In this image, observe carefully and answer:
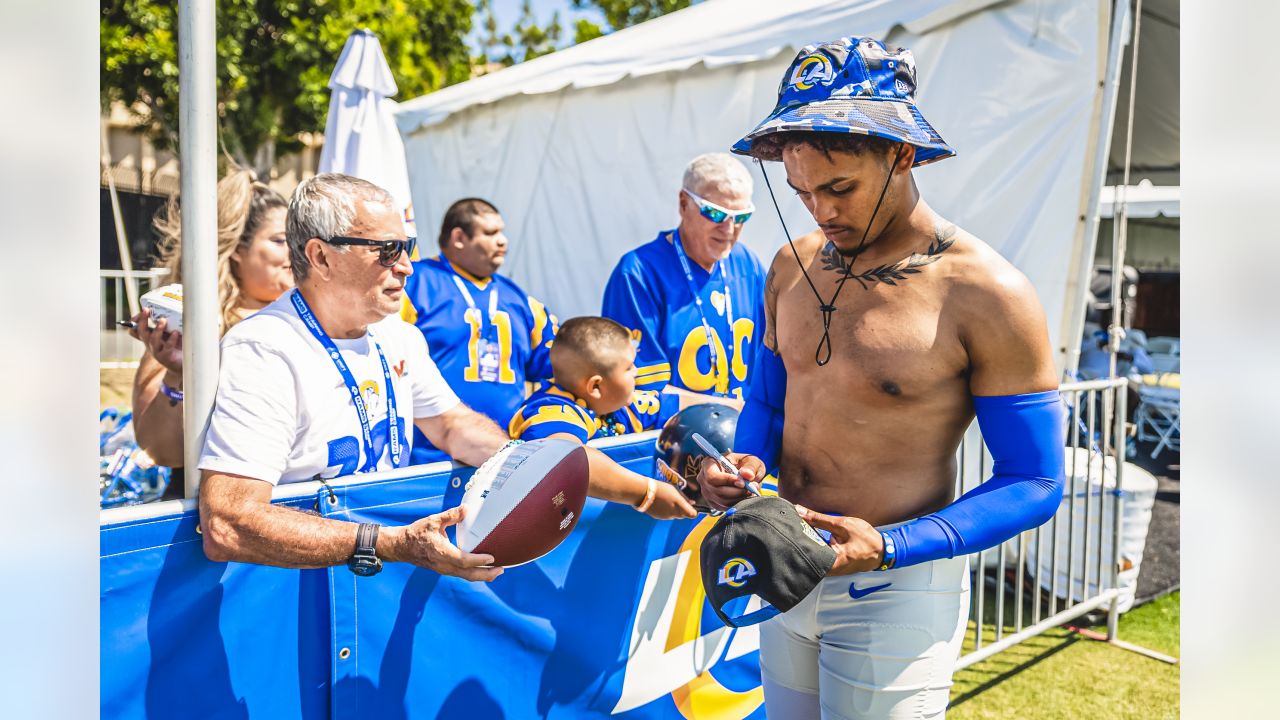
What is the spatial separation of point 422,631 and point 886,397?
1.49 meters

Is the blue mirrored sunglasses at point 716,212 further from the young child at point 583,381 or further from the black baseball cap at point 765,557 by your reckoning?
the black baseball cap at point 765,557

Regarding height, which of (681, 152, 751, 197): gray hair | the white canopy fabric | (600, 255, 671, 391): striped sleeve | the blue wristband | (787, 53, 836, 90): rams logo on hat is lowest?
the blue wristband

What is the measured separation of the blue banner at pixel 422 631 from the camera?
1.99 meters

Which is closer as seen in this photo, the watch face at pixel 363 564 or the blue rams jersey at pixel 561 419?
Result: the watch face at pixel 363 564

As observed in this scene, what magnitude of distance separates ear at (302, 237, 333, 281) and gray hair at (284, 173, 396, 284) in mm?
14

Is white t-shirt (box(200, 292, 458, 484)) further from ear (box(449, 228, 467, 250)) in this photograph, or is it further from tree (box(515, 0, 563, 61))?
tree (box(515, 0, 563, 61))

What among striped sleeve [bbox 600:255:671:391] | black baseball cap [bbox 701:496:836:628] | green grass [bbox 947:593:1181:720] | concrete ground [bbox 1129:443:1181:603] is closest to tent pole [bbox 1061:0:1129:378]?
green grass [bbox 947:593:1181:720]

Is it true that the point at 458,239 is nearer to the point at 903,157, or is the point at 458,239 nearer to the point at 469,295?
the point at 469,295

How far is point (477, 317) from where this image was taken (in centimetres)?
436

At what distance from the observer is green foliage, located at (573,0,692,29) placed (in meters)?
18.9

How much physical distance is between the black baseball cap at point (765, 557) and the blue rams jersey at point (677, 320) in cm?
216

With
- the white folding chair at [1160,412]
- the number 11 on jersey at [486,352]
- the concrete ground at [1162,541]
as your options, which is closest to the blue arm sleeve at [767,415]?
the number 11 on jersey at [486,352]
